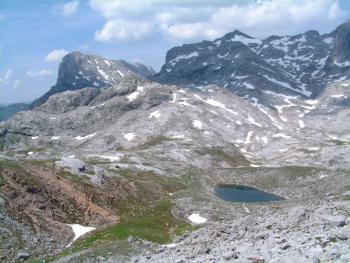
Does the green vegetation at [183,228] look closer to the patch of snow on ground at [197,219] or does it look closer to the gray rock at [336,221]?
the patch of snow on ground at [197,219]

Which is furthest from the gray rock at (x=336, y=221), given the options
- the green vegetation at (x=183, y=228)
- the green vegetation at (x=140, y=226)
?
the green vegetation at (x=183, y=228)

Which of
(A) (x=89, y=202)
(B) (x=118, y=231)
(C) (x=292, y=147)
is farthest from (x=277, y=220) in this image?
(C) (x=292, y=147)

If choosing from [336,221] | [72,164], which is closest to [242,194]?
[72,164]

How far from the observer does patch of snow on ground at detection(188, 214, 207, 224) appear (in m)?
85.3

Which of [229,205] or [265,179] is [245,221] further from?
[265,179]

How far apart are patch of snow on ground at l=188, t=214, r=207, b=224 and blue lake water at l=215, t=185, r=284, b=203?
3058cm

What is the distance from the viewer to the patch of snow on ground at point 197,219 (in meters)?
85.3

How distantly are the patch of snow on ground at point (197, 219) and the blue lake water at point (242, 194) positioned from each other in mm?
30577

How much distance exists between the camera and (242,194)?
12812cm

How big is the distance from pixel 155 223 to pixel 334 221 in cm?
3944

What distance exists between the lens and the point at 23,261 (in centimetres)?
5878

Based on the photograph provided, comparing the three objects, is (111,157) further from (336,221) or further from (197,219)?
(336,221)

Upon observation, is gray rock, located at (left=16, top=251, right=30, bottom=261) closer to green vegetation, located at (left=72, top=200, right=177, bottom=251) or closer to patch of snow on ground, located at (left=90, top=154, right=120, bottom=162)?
green vegetation, located at (left=72, top=200, right=177, bottom=251)

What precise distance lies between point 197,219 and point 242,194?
A: 4376cm
